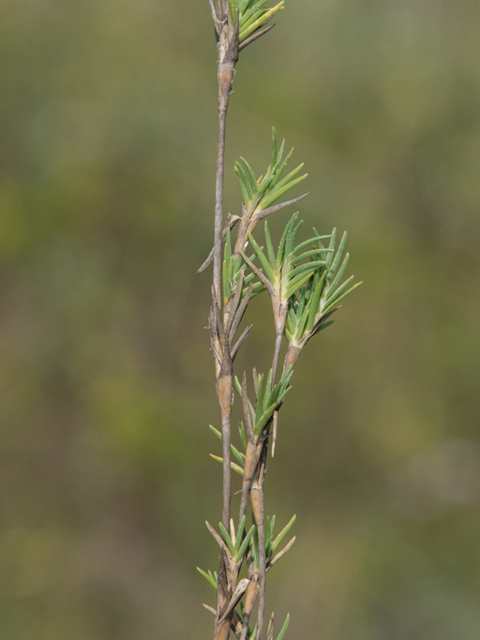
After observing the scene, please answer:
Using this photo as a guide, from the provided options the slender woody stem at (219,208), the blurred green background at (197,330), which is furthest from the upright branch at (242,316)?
the blurred green background at (197,330)

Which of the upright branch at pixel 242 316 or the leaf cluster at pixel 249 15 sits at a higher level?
the leaf cluster at pixel 249 15

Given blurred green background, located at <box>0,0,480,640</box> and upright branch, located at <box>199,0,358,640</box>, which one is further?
blurred green background, located at <box>0,0,480,640</box>

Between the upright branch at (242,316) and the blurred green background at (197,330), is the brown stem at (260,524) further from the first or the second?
the blurred green background at (197,330)

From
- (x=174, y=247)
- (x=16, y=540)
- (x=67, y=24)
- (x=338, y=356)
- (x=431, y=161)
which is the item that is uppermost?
(x=431, y=161)

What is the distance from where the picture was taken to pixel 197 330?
1692mm

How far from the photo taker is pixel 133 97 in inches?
71.2

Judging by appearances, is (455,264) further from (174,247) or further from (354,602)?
(354,602)

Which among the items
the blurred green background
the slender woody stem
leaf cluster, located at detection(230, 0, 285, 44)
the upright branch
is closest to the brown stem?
the upright branch

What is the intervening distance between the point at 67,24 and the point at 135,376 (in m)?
1.30

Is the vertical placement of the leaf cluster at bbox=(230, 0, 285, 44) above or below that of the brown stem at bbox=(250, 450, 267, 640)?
above

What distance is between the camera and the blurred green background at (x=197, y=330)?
1487mm

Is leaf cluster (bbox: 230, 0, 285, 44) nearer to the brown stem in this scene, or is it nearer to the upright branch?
the upright branch

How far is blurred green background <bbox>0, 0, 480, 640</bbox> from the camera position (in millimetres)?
1487

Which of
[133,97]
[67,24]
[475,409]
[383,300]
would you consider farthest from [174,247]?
[475,409]
